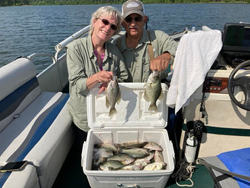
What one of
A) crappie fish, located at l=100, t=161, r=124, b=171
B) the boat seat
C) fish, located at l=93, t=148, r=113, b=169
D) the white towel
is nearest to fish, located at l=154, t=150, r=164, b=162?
crappie fish, located at l=100, t=161, r=124, b=171

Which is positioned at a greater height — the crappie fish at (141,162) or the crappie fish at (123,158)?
the crappie fish at (123,158)

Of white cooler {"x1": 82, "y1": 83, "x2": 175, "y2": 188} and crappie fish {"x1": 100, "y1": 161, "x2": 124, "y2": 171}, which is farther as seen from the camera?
white cooler {"x1": 82, "y1": 83, "x2": 175, "y2": 188}

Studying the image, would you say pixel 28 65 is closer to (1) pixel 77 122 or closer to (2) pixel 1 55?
(1) pixel 77 122

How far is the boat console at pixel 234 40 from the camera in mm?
2352

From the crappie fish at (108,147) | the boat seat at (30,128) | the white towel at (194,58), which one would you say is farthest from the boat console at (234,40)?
the boat seat at (30,128)

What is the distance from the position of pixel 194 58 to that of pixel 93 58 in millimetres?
1178

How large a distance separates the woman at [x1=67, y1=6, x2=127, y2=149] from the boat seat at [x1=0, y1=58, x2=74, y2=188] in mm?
444

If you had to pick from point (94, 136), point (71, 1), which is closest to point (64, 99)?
point (94, 136)

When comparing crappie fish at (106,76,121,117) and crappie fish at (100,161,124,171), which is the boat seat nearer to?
crappie fish at (100,161,124,171)

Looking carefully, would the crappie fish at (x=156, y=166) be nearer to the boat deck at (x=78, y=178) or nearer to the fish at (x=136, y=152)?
the fish at (x=136, y=152)

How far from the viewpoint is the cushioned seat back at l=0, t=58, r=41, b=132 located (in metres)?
2.64

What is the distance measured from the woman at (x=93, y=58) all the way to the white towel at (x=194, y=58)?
780 mm

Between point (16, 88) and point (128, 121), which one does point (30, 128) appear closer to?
point (16, 88)

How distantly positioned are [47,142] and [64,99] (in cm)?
115
